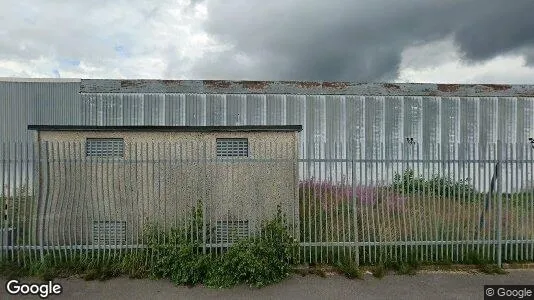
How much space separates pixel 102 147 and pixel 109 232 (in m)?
2.17

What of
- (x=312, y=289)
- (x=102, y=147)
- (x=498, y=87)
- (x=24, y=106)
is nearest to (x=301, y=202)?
(x=312, y=289)

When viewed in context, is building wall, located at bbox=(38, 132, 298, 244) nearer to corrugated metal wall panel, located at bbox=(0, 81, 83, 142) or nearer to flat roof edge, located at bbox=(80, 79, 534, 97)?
flat roof edge, located at bbox=(80, 79, 534, 97)

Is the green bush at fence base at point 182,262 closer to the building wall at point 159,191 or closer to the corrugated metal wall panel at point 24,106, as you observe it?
the building wall at point 159,191

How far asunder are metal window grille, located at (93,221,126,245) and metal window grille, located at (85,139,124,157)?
1736 millimetres

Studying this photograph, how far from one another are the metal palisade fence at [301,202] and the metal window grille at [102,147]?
1034mm

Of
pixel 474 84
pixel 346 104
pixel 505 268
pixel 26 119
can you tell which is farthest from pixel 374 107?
pixel 26 119

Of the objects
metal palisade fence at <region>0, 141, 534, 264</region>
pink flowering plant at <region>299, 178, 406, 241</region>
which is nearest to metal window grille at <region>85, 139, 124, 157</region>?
metal palisade fence at <region>0, 141, 534, 264</region>

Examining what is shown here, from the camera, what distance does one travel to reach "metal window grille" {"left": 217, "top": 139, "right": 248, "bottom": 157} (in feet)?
22.4

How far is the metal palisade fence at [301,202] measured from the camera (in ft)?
17.6

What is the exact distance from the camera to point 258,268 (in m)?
4.82

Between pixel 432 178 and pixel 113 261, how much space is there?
547cm

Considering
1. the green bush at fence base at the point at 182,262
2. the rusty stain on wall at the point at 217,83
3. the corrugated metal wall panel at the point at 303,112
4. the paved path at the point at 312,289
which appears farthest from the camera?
the rusty stain on wall at the point at 217,83

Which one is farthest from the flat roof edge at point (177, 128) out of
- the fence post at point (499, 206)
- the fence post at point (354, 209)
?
the fence post at point (499, 206)

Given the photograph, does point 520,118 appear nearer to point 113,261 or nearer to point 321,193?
point 321,193
